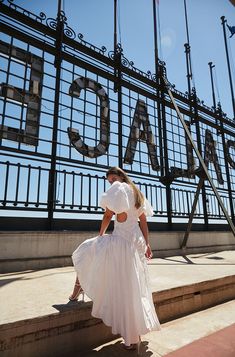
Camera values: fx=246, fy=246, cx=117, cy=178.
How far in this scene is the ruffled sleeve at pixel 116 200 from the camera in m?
2.30

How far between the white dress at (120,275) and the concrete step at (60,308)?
0.93ft

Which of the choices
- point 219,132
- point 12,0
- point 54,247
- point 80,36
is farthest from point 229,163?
point 12,0

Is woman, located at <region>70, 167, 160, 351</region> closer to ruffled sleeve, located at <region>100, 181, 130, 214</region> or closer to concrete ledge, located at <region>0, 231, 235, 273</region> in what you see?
ruffled sleeve, located at <region>100, 181, 130, 214</region>

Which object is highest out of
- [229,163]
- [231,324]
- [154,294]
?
[229,163]

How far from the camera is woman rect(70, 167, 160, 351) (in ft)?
6.82

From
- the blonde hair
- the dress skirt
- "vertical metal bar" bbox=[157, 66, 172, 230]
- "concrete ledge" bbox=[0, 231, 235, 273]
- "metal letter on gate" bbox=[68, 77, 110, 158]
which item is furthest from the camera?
"vertical metal bar" bbox=[157, 66, 172, 230]

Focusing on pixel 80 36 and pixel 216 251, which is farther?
pixel 216 251

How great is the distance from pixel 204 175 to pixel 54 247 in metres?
4.18

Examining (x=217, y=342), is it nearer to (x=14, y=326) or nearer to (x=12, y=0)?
(x=14, y=326)

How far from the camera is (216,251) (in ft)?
26.7

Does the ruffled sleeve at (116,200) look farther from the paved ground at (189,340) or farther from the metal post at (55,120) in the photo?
the metal post at (55,120)

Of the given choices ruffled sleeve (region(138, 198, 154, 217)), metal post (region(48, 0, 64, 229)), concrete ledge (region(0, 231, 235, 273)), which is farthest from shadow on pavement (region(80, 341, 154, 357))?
metal post (region(48, 0, 64, 229))

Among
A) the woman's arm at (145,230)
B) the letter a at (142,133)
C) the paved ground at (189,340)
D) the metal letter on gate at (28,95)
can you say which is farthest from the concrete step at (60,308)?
the letter a at (142,133)

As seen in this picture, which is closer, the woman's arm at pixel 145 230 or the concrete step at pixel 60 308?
the concrete step at pixel 60 308
